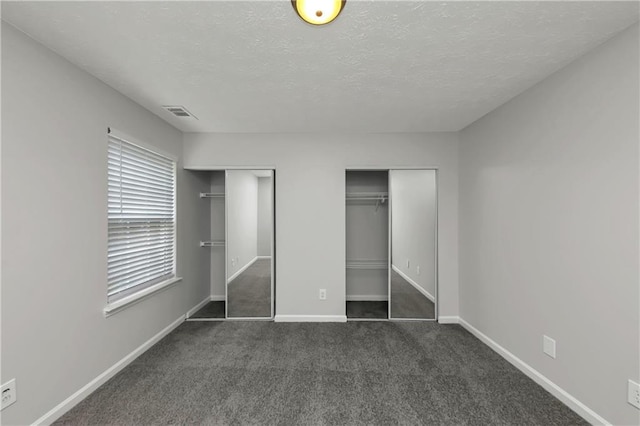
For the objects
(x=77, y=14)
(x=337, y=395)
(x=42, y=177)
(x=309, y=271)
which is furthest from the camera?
(x=309, y=271)

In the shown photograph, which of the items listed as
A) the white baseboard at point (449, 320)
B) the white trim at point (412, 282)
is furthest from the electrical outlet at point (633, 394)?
the white trim at point (412, 282)

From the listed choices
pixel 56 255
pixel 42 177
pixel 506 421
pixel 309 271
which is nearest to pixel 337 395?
pixel 506 421

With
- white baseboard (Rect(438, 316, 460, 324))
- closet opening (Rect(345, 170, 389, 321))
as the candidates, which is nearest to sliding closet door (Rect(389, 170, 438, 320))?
white baseboard (Rect(438, 316, 460, 324))

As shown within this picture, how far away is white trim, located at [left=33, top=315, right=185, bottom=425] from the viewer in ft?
5.70

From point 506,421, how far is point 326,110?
284cm

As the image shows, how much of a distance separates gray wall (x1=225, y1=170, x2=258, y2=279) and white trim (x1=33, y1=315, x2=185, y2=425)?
1.09 meters

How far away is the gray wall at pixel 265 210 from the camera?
349 centimetres

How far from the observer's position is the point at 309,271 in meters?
3.45

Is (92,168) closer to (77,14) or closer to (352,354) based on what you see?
(77,14)

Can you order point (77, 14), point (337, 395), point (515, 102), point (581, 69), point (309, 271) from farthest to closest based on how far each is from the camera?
1. point (309, 271)
2. point (515, 102)
3. point (337, 395)
4. point (581, 69)
5. point (77, 14)

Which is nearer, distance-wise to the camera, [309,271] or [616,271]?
[616,271]

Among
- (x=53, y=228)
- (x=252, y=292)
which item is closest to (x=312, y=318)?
(x=252, y=292)

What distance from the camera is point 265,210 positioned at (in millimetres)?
3490

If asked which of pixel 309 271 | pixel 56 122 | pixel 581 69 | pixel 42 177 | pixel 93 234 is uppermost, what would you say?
pixel 581 69
